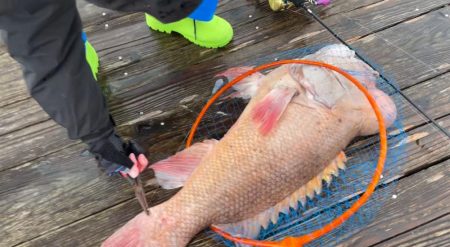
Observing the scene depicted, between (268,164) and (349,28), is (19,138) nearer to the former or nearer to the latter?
(268,164)

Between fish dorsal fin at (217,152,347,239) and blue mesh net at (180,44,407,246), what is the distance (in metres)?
0.05

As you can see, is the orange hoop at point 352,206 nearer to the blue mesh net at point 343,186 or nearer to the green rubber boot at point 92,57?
the blue mesh net at point 343,186

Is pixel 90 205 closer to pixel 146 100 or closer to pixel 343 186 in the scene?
pixel 146 100

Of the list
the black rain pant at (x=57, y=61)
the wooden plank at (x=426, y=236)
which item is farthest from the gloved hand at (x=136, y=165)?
the wooden plank at (x=426, y=236)

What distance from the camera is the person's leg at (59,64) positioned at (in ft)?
4.91

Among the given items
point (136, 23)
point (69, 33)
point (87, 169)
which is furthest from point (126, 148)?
point (136, 23)

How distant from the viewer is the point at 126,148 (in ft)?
6.78

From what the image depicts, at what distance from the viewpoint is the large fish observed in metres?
1.84

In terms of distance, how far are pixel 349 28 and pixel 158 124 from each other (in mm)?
1221

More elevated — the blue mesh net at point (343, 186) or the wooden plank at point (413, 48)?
the wooden plank at point (413, 48)

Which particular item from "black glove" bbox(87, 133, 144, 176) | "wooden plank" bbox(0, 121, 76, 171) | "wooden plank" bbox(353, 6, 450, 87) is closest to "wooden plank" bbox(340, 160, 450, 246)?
"wooden plank" bbox(353, 6, 450, 87)

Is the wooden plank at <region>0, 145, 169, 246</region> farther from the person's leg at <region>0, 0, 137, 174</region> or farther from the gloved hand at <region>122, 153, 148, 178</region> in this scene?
Result: the person's leg at <region>0, 0, 137, 174</region>

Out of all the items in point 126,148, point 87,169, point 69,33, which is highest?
point 69,33

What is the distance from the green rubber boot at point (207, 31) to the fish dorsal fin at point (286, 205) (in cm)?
103
